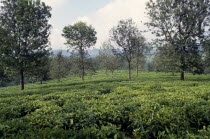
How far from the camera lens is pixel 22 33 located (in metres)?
20.8

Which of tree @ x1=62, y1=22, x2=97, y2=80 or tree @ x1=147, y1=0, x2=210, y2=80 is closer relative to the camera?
tree @ x1=147, y1=0, x2=210, y2=80

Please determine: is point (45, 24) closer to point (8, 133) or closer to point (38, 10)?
point (38, 10)

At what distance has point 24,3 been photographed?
20.3 metres

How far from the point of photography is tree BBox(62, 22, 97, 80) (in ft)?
109

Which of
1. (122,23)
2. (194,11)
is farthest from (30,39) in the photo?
(194,11)

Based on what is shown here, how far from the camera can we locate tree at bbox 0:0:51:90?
65.9 feet

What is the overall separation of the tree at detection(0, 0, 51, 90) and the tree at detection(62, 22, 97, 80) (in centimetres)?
1132

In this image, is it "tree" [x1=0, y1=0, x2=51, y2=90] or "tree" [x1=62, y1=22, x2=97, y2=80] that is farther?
"tree" [x1=62, y1=22, x2=97, y2=80]

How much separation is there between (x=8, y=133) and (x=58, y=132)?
1.52 meters

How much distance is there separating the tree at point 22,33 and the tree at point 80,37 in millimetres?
11319

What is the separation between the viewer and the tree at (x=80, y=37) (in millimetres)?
33375

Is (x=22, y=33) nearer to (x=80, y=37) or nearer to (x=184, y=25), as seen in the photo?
(x=80, y=37)

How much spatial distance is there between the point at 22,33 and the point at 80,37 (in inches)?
572

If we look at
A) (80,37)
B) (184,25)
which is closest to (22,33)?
(80,37)
